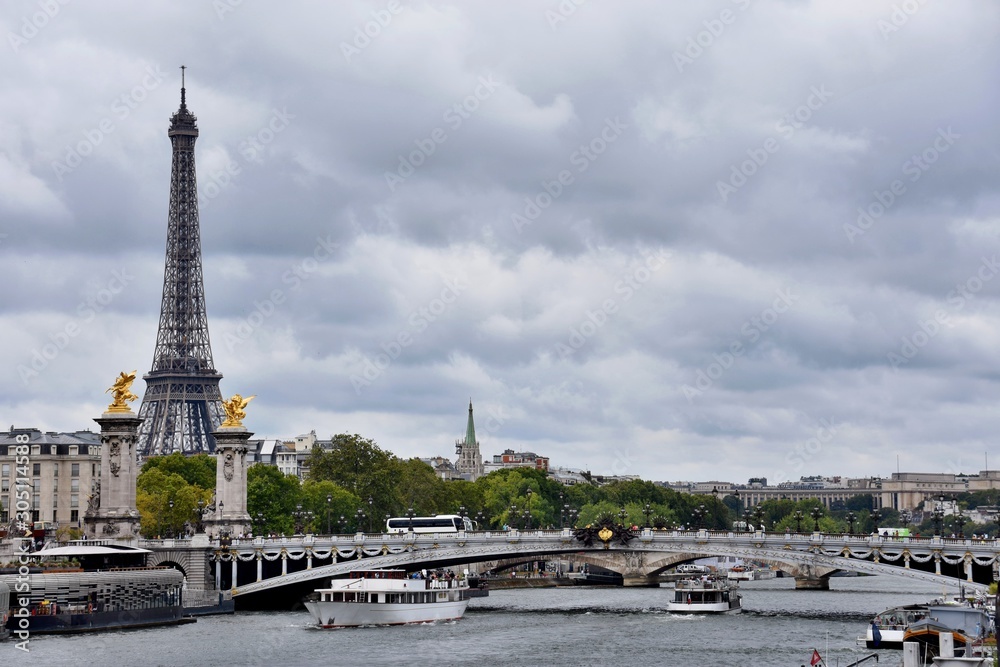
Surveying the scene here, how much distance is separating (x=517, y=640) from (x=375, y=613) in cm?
1413

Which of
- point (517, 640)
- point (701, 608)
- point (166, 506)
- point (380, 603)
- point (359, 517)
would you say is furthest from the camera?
point (359, 517)

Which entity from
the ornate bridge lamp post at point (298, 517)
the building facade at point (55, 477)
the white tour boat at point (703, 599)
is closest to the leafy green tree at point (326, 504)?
the ornate bridge lamp post at point (298, 517)

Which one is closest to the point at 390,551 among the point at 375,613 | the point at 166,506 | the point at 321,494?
the point at 375,613

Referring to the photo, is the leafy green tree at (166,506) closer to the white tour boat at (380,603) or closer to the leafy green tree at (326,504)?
the leafy green tree at (326,504)

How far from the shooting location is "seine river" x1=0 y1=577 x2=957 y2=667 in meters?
85.8

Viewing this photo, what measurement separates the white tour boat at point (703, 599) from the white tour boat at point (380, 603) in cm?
1585

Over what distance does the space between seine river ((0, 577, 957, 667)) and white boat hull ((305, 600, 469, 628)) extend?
134cm

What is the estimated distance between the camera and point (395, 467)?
180500 millimetres

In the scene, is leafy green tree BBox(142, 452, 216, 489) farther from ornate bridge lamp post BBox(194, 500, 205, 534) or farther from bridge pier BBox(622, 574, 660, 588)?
bridge pier BBox(622, 574, 660, 588)

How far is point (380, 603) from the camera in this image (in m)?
109

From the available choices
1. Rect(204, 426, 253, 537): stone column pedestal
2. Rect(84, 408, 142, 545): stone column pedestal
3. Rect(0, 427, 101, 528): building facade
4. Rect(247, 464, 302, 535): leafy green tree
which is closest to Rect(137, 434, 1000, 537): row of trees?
Rect(247, 464, 302, 535): leafy green tree

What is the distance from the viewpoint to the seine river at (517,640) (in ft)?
281

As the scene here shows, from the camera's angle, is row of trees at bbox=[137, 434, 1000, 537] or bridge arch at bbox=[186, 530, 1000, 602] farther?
row of trees at bbox=[137, 434, 1000, 537]

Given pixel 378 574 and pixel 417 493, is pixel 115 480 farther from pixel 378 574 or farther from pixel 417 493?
pixel 417 493
